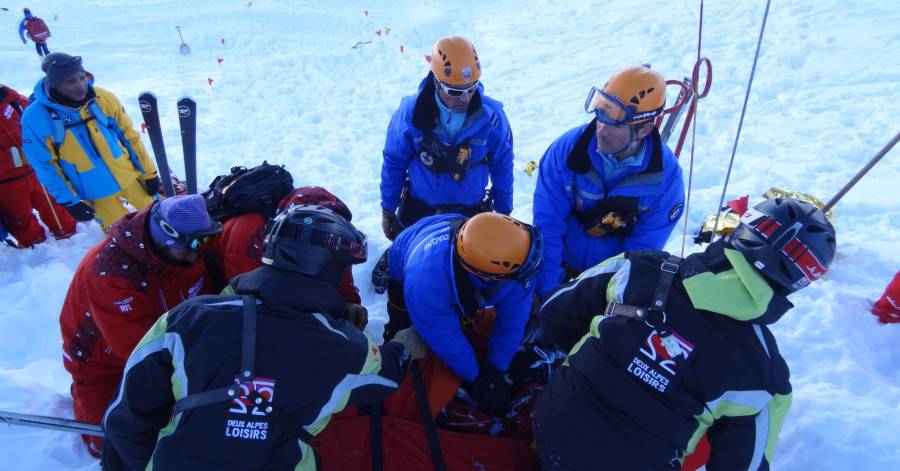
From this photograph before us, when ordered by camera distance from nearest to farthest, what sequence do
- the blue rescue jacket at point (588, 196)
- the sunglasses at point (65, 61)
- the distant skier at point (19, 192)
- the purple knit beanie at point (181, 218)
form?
the purple knit beanie at point (181, 218) < the blue rescue jacket at point (588, 196) < the sunglasses at point (65, 61) < the distant skier at point (19, 192)

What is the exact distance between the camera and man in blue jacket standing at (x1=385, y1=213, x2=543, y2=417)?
2.32 metres

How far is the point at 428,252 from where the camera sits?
258 centimetres

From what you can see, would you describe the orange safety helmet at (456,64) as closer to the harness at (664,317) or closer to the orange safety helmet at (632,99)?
the orange safety helmet at (632,99)

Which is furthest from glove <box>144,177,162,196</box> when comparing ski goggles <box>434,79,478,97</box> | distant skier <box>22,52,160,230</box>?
ski goggles <box>434,79,478,97</box>

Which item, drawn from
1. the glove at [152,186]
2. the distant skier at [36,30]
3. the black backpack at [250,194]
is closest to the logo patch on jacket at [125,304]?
the black backpack at [250,194]

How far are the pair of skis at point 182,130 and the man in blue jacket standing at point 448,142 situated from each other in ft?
6.32

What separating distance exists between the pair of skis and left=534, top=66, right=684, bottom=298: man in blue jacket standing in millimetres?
3170

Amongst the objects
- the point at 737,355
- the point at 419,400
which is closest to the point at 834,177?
the point at 737,355

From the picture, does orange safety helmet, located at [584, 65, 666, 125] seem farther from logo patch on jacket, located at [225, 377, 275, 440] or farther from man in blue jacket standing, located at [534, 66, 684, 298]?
logo patch on jacket, located at [225, 377, 275, 440]

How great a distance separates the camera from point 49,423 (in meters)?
2.49

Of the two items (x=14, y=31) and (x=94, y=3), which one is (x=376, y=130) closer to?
(x=14, y=31)

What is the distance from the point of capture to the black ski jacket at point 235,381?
5.65 feet

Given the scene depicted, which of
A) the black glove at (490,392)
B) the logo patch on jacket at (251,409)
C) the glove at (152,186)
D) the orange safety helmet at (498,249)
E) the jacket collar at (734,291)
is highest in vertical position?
the jacket collar at (734,291)

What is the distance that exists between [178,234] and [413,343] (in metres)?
1.37
